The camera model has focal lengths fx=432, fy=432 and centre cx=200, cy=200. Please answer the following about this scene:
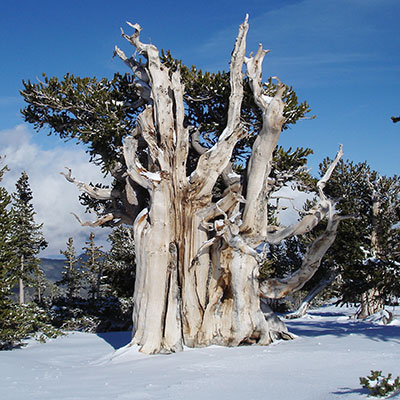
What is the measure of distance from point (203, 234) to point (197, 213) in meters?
0.48

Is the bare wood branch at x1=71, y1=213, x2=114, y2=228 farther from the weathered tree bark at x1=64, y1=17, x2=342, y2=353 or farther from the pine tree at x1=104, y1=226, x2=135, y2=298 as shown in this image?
the pine tree at x1=104, y1=226, x2=135, y2=298

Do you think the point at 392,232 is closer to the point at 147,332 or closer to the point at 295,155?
the point at 295,155

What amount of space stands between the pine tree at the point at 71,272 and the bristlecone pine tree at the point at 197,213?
13431mm

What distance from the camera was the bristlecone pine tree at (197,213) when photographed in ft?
28.9

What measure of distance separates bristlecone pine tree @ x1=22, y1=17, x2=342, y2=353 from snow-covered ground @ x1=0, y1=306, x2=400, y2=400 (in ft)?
2.83

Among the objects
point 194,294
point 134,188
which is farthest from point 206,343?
point 134,188

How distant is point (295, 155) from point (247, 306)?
424 centimetres

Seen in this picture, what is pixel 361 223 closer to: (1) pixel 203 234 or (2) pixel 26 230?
(1) pixel 203 234

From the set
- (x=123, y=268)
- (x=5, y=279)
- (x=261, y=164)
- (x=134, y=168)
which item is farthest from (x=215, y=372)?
(x=123, y=268)

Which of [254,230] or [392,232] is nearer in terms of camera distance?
[254,230]

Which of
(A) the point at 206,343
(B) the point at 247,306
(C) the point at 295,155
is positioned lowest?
(A) the point at 206,343

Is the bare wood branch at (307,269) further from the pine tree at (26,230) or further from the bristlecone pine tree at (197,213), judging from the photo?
the pine tree at (26,230)

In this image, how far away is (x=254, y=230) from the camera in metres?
9.29

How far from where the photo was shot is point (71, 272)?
921 inches
